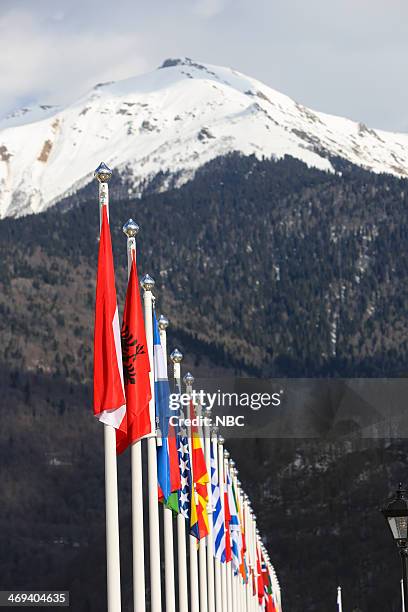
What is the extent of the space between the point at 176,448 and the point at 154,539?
3.16 m

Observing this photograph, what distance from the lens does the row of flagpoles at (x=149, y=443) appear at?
1088 inches

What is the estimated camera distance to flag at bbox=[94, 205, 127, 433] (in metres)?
27.5

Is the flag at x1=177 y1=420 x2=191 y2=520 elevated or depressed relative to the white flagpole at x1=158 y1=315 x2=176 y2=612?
elevated

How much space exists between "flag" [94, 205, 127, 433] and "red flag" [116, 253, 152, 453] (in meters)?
1.49

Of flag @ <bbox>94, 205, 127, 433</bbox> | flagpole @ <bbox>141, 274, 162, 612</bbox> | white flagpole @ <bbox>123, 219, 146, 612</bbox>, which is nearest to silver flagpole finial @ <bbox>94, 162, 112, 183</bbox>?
flag @ <bbox>94, 205, 127, 433</bbox>

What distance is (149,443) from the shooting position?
3538 cm

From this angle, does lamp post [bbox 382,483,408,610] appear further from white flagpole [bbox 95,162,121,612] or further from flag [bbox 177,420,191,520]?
flag [bbox 177,420,191,520]

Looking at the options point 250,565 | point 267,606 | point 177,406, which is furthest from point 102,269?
point 267,606

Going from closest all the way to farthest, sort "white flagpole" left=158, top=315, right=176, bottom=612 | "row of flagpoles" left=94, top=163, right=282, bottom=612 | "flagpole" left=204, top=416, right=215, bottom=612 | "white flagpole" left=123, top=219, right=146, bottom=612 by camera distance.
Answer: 1. "row of flagpoles" left=94, top=163, right=282, bottom=612
2. "white flagpole" left=123, top=219, right=146, bottom=612
3. "white flagpole" left=158, top=315, right=176, bottom=612
4. "flagpole" left=204, top=416, right=215, bottom=612

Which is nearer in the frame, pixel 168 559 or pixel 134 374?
pixel 134 374

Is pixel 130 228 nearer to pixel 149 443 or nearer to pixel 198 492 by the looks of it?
pixel 149 443

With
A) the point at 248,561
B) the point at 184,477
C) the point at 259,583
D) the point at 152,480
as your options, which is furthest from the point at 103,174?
the point at 259,583

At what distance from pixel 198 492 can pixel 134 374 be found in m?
14.8

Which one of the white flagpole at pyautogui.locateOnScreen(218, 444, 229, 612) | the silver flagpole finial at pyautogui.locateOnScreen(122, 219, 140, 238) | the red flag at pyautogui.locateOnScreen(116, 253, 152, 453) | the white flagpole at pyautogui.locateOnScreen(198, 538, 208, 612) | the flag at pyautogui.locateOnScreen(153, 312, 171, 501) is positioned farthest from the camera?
the white flagpole at pyautogui.locateOnScreen(218, 444, 229, 612)
